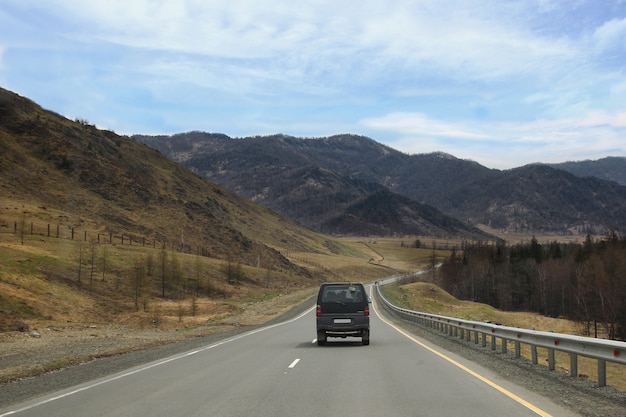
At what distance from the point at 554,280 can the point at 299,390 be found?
103969 millimetres

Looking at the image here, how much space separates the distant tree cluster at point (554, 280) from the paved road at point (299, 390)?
206 ft

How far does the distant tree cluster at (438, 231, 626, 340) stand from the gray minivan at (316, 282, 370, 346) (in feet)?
188

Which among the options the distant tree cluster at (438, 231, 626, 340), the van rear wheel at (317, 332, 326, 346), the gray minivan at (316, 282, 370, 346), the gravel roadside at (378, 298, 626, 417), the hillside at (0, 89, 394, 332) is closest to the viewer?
the gravel roadside at (378, 298, 626, 417)

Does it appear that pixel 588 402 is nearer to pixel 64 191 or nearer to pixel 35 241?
pixel 35 241

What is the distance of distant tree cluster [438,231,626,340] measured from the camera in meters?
76.8

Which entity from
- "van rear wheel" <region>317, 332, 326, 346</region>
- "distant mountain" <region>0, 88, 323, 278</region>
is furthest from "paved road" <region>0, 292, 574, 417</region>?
"distant mountain" <region>0, 88, 323, 278</region>

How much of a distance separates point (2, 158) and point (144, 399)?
330 feet

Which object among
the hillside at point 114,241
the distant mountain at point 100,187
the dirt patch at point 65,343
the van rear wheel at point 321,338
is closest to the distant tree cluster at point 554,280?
the hillside at point 114,241

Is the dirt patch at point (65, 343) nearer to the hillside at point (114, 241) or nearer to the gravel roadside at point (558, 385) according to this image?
the hillside at point (114, 241)

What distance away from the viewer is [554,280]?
10519cm

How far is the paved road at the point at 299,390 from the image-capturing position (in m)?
9.36

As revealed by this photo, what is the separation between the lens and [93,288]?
189ft

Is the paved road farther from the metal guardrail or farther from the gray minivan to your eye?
the gray minivan

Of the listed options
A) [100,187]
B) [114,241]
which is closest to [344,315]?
[114,241]
